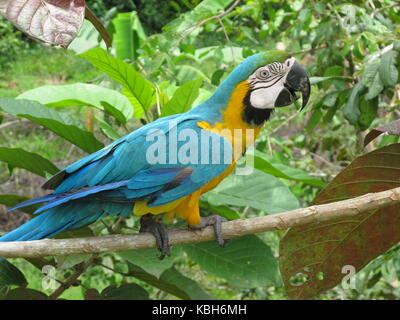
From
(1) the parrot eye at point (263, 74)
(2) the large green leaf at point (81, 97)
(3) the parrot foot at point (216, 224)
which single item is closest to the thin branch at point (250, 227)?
(3) the parrot foot at point (216, 224)

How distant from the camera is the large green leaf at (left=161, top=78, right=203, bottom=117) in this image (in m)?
1.31

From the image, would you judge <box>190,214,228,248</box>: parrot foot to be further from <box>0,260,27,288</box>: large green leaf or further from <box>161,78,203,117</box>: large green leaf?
<box>0,260,27,288</box>: large green leaf

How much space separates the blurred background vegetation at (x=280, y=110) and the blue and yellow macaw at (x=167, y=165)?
4.1 inches

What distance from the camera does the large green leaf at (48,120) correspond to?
120 centimetres

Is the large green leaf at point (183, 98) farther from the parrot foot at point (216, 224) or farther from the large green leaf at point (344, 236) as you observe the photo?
the large green leaf at point (344, 236)

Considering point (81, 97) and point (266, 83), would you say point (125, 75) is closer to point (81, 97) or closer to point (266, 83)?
point (81, 97)

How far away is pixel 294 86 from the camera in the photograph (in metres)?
1.21

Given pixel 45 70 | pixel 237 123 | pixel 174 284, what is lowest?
pixel 174 284

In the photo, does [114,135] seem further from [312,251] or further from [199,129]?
[312,251]

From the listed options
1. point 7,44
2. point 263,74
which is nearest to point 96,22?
point 263,74

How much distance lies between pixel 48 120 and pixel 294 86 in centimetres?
58

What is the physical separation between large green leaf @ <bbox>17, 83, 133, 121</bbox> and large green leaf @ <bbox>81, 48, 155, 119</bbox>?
0.04m

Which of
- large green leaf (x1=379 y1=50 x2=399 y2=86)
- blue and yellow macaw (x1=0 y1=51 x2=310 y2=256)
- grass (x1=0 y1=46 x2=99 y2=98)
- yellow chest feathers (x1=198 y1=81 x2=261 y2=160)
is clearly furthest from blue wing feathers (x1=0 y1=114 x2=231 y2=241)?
grass (x1=0 y1=46 x2=99 y2=98)
